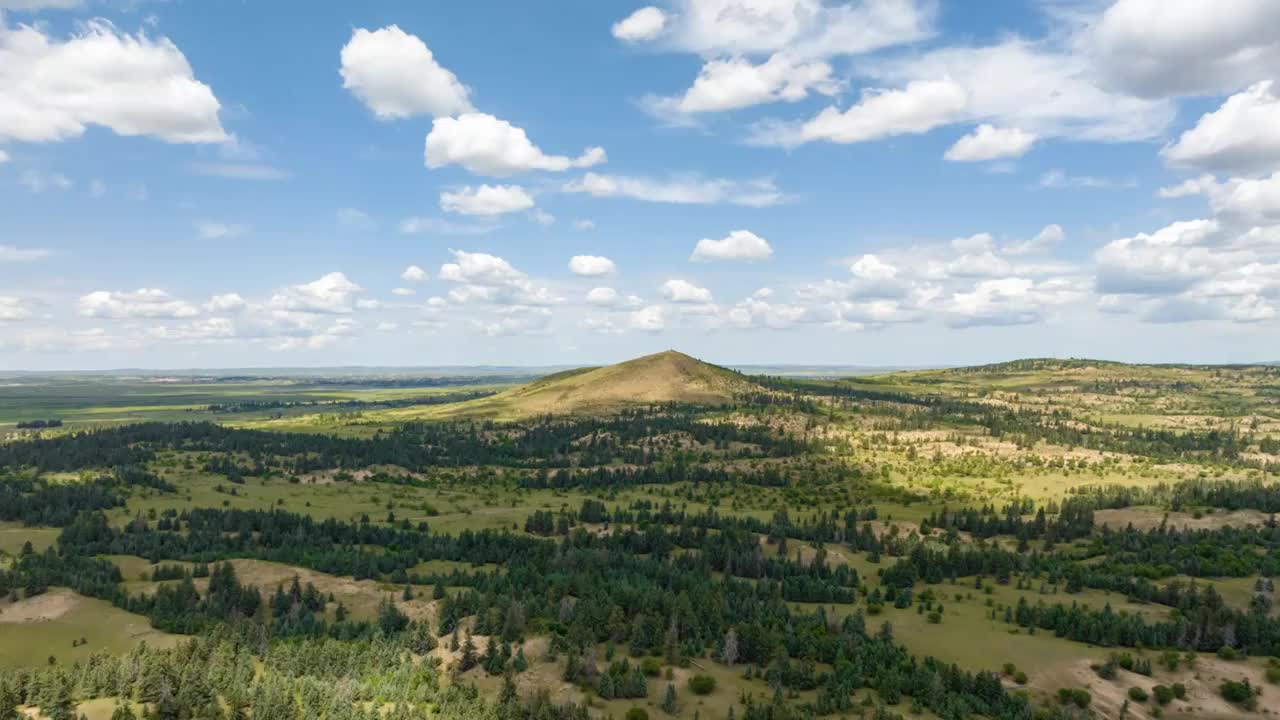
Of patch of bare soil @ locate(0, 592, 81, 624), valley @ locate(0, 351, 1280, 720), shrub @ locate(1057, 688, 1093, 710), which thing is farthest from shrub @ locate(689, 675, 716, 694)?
patch of bare soil @ locate(0, 592, 81, 624)

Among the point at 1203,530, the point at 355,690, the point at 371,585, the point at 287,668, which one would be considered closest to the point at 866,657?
the point at 355,690

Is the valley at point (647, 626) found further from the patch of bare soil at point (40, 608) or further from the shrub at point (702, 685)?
the patch of bare soil at point (40, 608)

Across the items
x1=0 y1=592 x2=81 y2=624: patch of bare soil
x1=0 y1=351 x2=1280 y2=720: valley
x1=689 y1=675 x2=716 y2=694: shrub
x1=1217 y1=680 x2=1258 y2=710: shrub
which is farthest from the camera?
x1=0 y1=592 x2=81 y2=624: patch of bare soil

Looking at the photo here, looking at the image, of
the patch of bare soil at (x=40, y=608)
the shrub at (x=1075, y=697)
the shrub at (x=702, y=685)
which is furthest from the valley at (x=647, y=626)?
the patch of bare soil at (x=40, y=608)

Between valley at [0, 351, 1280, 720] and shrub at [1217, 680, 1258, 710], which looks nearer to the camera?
valley at [0, 351, 1280, 720]

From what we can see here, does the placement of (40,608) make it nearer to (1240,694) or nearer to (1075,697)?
(1075,697)

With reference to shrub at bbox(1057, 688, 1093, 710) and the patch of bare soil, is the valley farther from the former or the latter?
the patch of bare soil

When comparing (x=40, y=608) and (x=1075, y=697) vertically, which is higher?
(x=40, y=608)

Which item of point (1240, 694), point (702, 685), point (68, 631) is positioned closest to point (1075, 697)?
point (1240, 694)
